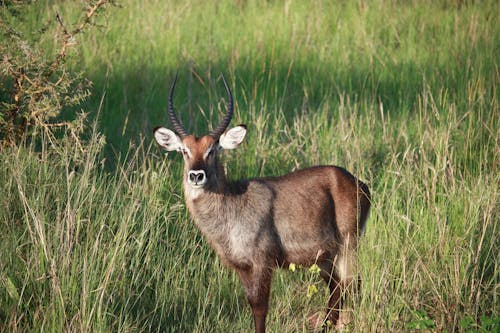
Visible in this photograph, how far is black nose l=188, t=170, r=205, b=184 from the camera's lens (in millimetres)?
4574

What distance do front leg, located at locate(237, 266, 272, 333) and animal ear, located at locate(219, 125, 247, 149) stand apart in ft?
2.75

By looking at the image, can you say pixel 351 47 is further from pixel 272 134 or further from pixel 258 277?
pixel 258 277

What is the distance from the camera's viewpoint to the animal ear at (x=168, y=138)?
4961 millimetres

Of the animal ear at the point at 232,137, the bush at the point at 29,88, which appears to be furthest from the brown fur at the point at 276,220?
the bush at the point at 29,88

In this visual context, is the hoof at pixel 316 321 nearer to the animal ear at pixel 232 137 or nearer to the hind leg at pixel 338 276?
the hind leg at pixel 338 276

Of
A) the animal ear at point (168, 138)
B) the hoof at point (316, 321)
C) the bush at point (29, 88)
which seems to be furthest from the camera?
the bush at point (29, 88)

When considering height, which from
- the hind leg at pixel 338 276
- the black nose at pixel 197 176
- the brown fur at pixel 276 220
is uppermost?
the black nose at pixel 197 176

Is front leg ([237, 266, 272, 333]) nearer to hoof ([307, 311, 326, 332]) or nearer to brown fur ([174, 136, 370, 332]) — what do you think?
brown fur ([174, 136, 370, 332])

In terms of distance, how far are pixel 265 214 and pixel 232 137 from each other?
554 millimetres

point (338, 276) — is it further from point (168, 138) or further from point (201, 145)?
point (168, 138)

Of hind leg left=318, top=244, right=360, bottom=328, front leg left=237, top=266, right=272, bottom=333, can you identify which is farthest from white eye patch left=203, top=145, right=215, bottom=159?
hind leg left=318, top=244, right=360, bottom=328

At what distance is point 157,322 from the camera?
4625 mm

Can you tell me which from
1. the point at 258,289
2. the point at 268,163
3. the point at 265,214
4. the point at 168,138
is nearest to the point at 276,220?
the point at 265,214

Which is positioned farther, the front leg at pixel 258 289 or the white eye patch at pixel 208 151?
the white eye patch at pixel 208 151
